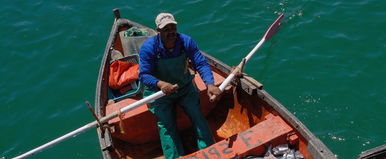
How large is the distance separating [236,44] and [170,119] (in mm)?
5110

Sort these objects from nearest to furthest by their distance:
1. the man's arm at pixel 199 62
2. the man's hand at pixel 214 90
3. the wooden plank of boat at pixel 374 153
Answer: the wooden plank of boat at pixel 374 153
the man's hand at pixel 214 90
the man's arm at pixel 199 62

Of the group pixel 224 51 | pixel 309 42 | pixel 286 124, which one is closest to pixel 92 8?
pixel 224 51

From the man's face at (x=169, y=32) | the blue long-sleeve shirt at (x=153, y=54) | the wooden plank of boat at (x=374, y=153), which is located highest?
the man's face at (x=169, y=32)

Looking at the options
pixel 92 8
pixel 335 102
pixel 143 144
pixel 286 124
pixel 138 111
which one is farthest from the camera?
pixel 92 8

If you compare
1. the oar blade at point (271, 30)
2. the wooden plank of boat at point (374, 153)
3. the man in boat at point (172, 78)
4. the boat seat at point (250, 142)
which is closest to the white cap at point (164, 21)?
the man in boat at point (172, 78)

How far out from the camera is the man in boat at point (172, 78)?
570 centimetres

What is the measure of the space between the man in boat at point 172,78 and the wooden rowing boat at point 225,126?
545 millimetres

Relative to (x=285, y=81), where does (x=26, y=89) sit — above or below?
above

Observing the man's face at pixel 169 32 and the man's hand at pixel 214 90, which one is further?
the man's hand at pixel 214 90

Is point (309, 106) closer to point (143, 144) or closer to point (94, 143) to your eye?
point (143, 144)

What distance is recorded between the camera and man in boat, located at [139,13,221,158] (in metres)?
5.70

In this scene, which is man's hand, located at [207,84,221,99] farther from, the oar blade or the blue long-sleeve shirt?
the oar blade

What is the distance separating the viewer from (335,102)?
27.9 ft

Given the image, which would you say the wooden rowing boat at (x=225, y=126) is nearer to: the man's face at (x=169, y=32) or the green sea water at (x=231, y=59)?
the man's face at (x=169, y=32)
